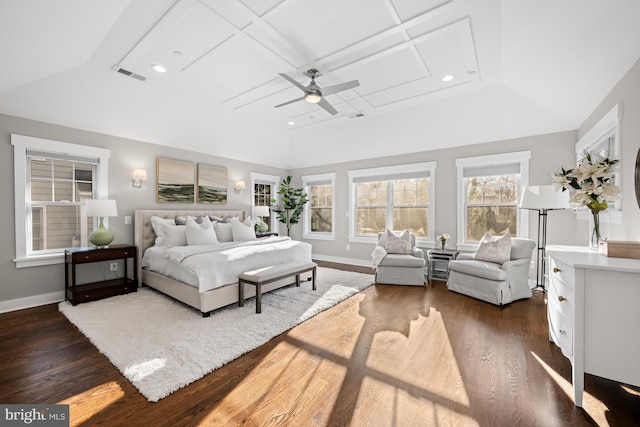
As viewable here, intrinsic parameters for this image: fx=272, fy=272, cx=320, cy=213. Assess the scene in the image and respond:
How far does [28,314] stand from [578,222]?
24.6 feet

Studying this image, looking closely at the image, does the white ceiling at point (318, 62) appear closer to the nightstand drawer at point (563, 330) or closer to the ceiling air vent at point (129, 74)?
the ceiling air vent at point (129, 74)

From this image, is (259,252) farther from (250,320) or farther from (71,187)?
(71,187)

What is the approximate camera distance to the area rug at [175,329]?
2.12m

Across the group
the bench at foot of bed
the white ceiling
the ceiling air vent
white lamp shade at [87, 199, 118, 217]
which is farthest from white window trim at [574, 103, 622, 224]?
white lamp shade at [87, 199, 118, 217]

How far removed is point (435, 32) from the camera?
9.12 feet

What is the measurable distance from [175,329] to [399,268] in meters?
3.33

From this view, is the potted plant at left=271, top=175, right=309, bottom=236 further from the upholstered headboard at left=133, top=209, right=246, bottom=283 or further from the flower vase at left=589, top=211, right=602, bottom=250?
the flower vase at left=589, top=211, right=602, bottom=250

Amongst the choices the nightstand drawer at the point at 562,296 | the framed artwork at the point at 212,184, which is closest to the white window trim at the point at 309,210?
the framed artwork at the point at 212,184

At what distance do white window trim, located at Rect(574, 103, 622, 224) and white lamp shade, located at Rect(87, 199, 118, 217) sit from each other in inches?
219

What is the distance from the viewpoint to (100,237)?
3785 millimetres

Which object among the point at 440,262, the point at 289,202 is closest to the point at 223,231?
the point at 289,202

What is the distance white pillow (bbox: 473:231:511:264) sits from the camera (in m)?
3.88

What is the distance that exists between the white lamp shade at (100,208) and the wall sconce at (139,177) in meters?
0.83

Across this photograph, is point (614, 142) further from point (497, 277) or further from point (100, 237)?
point (100, 237)
